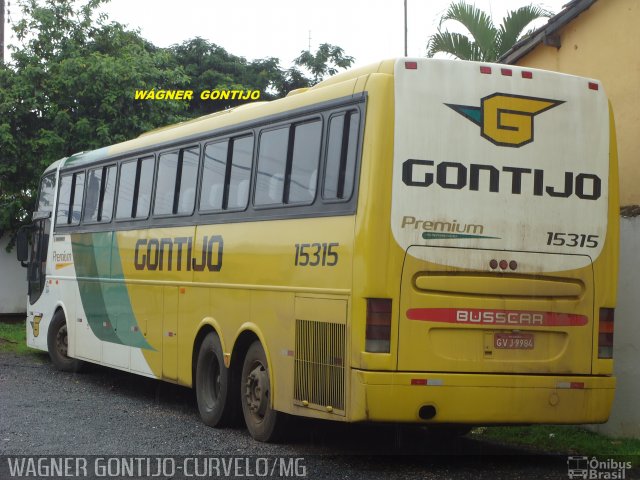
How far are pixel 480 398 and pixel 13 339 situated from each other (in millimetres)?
15025

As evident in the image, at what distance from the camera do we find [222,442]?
1037cm

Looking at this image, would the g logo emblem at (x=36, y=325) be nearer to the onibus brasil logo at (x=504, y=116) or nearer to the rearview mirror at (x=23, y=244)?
the rearview mirror at (x=23, y=244)

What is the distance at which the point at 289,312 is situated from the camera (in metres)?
9.80

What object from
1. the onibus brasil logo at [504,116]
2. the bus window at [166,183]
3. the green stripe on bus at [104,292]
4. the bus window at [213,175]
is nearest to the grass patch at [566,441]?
the onibus brasil logo at [504,116]

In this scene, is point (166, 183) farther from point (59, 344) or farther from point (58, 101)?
point (58, 101)

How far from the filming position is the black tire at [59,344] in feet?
55.8

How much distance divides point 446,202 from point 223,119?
12.5 feet

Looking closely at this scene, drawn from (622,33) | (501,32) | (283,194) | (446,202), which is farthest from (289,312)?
(501,32)

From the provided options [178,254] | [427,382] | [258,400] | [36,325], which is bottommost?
[258,400]

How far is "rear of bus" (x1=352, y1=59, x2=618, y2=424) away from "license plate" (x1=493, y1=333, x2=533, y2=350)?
1cm

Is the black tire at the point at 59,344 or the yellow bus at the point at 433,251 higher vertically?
the yellow bus at the point at 433,251

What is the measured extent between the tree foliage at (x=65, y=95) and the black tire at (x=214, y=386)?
12.6 metres

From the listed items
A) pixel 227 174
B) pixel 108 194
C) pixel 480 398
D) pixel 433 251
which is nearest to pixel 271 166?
pixel 227 174

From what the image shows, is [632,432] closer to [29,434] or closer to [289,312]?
[289,312]
